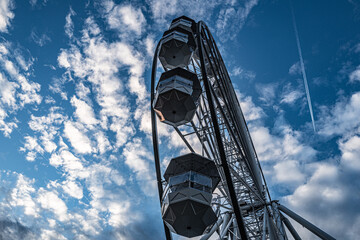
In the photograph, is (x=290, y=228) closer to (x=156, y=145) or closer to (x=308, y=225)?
(x=308, y=225)

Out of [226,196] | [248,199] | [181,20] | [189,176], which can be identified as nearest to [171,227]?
[189,176]

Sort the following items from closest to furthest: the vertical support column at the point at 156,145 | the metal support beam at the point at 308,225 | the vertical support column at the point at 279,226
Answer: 1. the metal support beam at the point at 308,225
2. the vertical support column at the point at 156,145
3. the vertical support column at the point at 279,226

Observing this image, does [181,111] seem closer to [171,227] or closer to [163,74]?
[163,74]

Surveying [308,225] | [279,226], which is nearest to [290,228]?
[279,226]

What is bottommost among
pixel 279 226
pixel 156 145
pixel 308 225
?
pixel 308 225

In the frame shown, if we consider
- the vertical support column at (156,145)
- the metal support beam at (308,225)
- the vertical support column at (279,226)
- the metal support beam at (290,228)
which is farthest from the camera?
the vertical support column at (279,226)

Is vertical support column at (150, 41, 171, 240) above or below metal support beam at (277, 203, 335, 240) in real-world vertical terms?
above

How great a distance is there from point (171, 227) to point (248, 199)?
8.42m

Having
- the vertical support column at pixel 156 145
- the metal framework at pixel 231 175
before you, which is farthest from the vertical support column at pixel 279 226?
the vertical support column at pixel 156 145

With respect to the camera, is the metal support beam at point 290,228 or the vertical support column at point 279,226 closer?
the metal support beam at point 290,228

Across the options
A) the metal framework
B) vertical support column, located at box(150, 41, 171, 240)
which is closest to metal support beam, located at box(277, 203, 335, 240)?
the metal framework

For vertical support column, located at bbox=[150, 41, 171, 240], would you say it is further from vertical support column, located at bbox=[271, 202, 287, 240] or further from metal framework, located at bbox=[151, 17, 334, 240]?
vertical support column, located at bbox=[271, 202, 287, 240]

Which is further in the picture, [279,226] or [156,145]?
[279,226]

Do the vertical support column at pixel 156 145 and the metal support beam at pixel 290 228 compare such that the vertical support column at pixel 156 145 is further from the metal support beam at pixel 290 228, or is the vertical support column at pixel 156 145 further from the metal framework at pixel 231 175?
the metal support beam at pixel 290 228
